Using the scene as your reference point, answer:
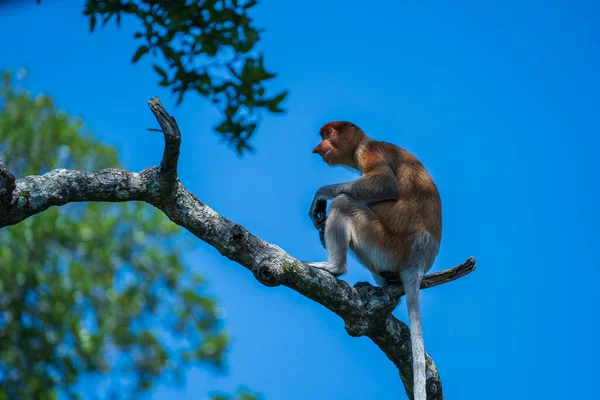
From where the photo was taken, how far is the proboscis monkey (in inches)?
202

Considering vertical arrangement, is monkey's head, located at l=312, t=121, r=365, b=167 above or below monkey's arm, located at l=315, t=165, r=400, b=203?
above

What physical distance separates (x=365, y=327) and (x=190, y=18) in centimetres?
217

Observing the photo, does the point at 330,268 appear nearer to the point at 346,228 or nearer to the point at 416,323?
the point at 346,228

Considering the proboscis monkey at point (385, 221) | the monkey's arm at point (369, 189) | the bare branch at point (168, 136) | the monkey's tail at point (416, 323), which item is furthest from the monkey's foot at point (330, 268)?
the bare branch at point (168, 136)

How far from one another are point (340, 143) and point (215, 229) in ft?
7.08

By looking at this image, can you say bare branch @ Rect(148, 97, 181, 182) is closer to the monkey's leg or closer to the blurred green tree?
the monkey's leg

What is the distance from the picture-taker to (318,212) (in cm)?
553

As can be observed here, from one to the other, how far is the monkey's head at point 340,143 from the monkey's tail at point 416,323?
1317mm

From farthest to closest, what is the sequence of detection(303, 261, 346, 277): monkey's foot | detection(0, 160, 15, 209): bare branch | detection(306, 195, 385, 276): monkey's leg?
1. detection(306, 195, 385, 276): monkey's leg
2. detection(303, 261, 346, 277): monkey's foot
3. detection(0, 160, 15, 209): bare branch

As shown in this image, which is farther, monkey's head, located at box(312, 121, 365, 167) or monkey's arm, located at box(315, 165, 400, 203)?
monkey's head, located at box(312, 121, 365, 167)

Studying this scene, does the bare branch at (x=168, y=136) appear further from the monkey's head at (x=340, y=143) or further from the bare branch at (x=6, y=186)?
the monkey's head at (x=340, y=143)

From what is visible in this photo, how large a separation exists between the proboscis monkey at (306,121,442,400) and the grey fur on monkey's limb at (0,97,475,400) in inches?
11.7

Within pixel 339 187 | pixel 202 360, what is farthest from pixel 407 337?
pixel 202 360

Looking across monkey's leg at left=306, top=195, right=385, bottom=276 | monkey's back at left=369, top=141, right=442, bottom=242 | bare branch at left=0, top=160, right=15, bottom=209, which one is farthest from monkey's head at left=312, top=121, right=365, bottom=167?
bare branch at left=0, top=160, right=15, bottom=209
